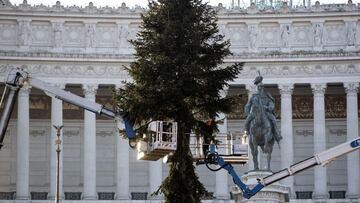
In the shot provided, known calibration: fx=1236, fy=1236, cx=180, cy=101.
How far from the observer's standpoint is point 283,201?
75.1 meters

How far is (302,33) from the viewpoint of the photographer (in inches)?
4473

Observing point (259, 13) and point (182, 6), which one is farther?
point (259, 13)

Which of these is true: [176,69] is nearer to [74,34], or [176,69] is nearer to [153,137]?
[153,137]

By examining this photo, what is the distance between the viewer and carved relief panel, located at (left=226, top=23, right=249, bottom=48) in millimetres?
113812

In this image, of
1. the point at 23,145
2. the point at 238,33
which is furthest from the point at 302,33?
the point at 23,145

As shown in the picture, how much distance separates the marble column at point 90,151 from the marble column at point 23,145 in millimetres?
5092

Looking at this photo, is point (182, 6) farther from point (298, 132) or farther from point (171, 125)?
point (298, 132)

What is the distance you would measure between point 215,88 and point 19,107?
5082 cm

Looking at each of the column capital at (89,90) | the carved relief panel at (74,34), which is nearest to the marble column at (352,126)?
the column capital at (89,90)

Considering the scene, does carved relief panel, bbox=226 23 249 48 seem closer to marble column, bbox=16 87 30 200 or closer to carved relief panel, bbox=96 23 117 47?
carved relief panel, bbox=96 23 117 47

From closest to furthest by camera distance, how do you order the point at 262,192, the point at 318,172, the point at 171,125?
the point at 171,125, the point at 262,192, the point at 318,172

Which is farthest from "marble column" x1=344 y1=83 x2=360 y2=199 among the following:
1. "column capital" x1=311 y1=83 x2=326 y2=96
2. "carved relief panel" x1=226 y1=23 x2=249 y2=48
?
"carved relief panel" x1=226 y1=23 x2=249 y2=48

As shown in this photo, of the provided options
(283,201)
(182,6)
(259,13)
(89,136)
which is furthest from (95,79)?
(182,6)

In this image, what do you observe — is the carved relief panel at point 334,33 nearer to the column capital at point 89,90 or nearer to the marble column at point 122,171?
the marble column at point 122,171
